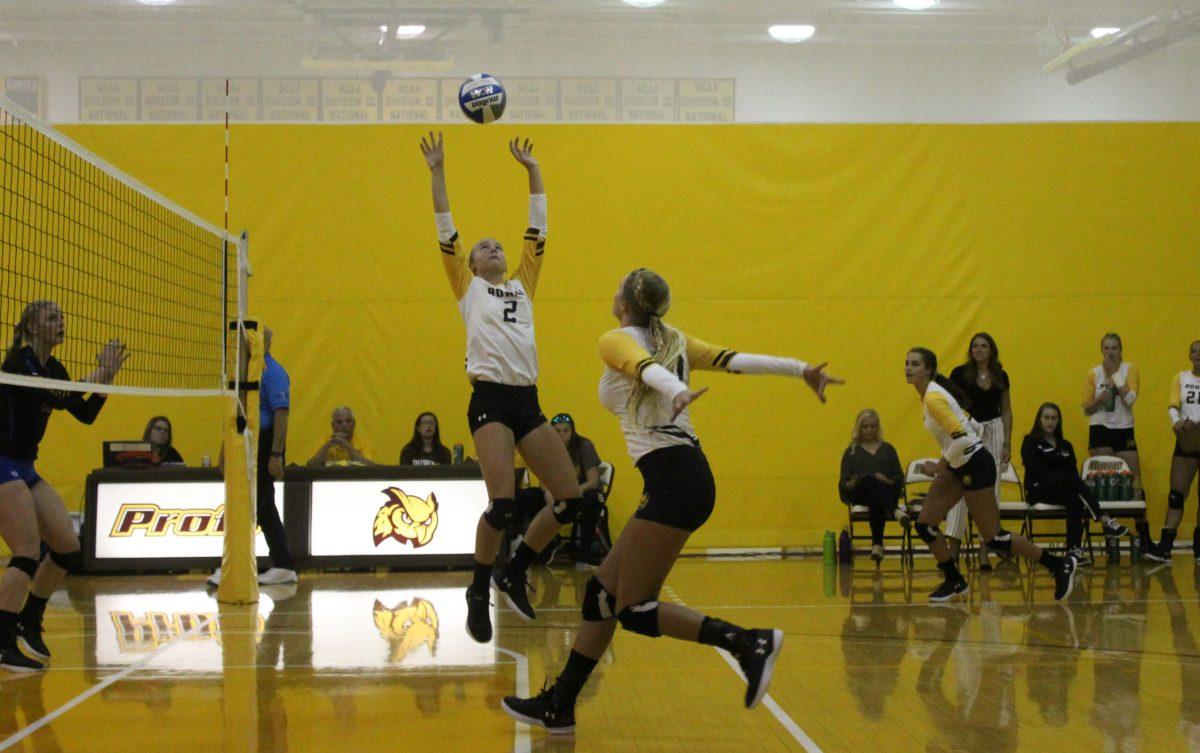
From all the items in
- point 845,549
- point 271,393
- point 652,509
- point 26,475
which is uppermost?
point 271,393

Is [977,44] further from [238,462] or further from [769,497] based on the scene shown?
[238,462]

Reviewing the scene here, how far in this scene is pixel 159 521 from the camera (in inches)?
407

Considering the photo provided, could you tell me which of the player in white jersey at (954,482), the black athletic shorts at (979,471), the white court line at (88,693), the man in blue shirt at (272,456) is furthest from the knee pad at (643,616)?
the man in blue shirt at (272,456)

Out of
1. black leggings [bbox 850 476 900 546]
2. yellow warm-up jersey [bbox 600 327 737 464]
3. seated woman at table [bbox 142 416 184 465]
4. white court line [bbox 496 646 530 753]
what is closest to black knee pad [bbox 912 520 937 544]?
black leggings [bbox 850 476 900 546]

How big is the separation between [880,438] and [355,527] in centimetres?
481

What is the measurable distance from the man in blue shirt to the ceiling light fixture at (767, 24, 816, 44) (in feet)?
20.1

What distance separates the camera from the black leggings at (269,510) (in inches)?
361

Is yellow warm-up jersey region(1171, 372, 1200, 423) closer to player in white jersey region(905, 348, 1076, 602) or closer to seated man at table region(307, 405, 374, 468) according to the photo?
player in white jersey region(905, 348, 1076, 602)

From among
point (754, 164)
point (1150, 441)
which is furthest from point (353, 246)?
point (1150, 441)

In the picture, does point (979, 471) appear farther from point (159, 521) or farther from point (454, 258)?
point (159, 521)

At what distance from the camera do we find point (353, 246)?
11969 mm

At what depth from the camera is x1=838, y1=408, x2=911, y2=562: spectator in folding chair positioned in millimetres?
10656

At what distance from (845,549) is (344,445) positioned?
15.1 feet

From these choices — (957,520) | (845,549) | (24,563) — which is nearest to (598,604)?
(24,563)
